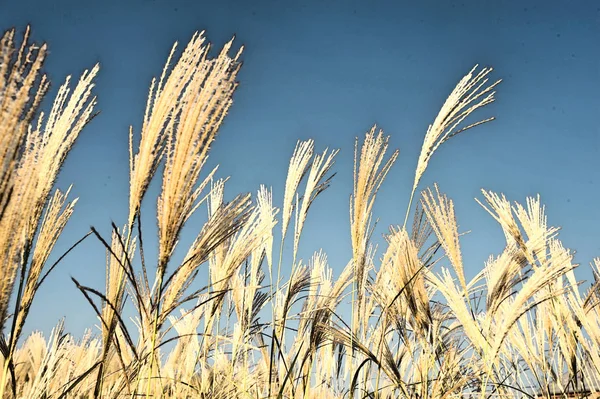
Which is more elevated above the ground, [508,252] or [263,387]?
[508,252]

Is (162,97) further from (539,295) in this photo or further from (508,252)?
(539,295)

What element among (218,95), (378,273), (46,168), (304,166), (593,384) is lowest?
(593,384)

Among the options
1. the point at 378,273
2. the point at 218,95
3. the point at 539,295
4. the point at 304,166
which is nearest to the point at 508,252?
the point at 378,273

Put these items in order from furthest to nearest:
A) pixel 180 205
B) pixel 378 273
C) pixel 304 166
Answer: pixel 378 273 → pixel 304 166 → pixel 180 205

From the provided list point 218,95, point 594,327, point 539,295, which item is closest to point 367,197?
point 218,95

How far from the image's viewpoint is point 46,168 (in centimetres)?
151

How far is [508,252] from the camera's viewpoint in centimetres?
324

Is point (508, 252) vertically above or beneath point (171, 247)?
above

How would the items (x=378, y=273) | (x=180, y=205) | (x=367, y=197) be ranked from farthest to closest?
(x=378, y=273) < (x=367, y=197) < (x=180, y=205)

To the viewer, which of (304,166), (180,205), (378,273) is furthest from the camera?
(378,273)

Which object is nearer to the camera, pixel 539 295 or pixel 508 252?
pixel 508 252

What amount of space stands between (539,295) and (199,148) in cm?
356

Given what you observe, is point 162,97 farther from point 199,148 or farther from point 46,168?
point 46,168

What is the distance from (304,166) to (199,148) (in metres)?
1.52
